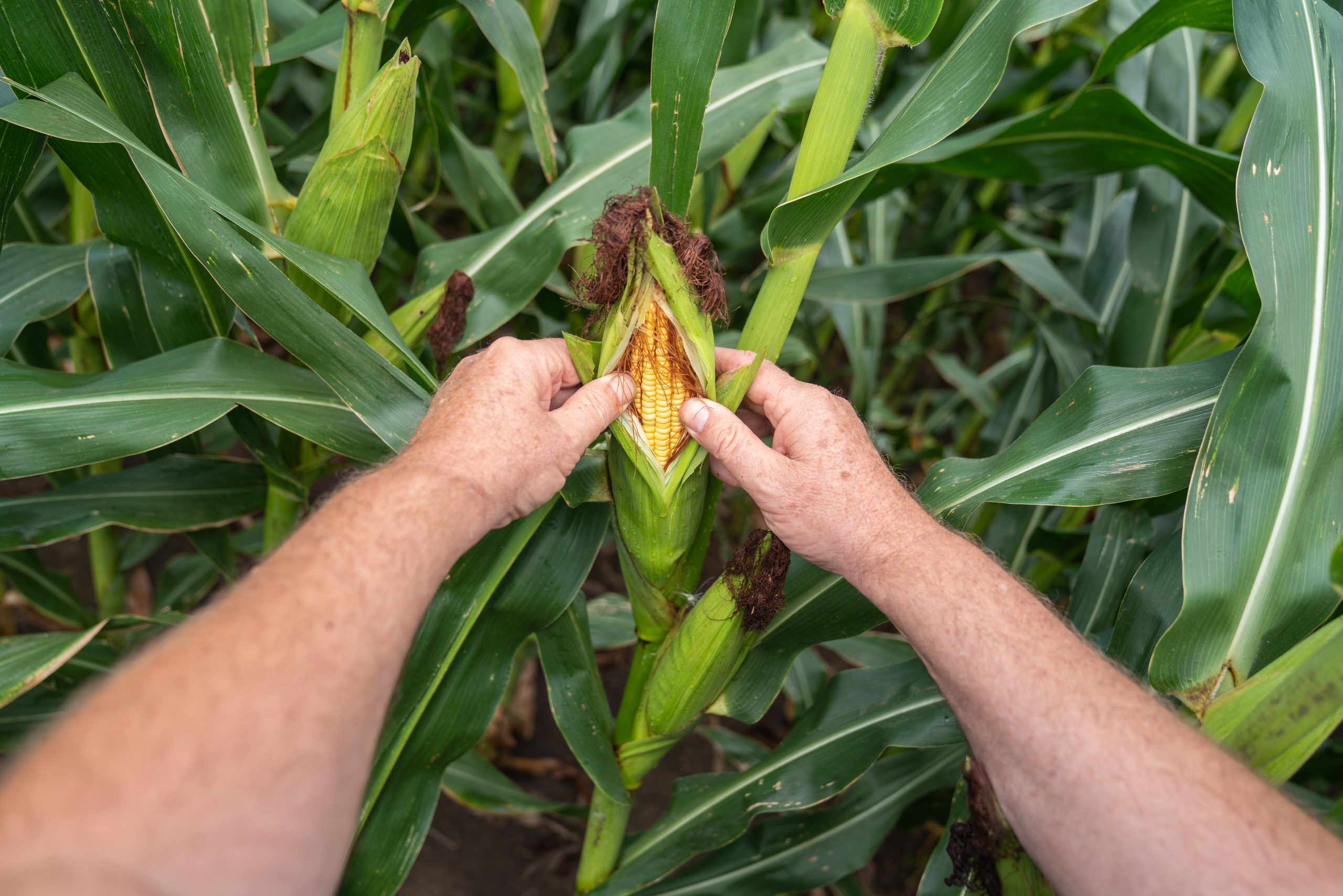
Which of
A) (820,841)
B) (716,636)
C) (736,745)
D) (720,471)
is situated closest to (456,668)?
A: (716,636)

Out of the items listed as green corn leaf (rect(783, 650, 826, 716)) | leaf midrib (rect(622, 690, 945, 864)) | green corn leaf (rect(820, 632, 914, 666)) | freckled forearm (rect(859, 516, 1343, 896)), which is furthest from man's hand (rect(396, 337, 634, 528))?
green corn leaf (rect(783, 650, 826, 716))

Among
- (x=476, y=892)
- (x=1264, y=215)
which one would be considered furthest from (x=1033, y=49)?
(x=476, y=892)

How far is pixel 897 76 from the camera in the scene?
282 cm

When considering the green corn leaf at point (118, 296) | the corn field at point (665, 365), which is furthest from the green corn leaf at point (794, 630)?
the green corn leaf at point (118, 296)

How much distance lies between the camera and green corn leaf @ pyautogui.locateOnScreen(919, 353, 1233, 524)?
1.21 meters

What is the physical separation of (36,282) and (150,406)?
22.3 inches

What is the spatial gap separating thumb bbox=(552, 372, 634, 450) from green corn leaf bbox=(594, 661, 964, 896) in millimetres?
777

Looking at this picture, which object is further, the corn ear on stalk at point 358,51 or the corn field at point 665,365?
the corn ear on stalk at point 358,51

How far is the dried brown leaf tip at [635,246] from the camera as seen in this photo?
1.04 m

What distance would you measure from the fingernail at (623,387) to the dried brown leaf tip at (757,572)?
0.28 metres

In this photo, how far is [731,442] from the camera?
1.09 meters

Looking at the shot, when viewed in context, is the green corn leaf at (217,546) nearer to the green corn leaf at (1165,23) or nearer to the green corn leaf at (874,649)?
the green corn leaf at (874,649)

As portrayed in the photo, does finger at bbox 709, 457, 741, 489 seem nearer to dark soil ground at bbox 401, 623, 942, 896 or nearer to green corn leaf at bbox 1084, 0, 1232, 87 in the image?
green corn leaf at bbox 1084, 0, 1232, 87

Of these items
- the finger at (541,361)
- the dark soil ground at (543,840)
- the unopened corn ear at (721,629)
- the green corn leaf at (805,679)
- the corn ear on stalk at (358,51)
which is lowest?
the dark soil ground at (543,840)
